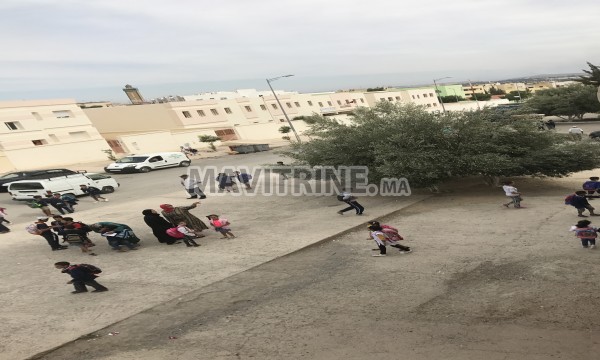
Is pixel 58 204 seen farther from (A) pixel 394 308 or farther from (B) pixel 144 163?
(A) pixel 394 308

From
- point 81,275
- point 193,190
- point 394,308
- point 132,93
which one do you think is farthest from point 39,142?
point 132,93

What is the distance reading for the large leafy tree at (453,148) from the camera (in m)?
18.1

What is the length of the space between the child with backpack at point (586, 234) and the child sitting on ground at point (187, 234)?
10106 millimetres

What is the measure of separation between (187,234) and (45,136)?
1255 inches

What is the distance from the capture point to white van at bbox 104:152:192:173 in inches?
1278

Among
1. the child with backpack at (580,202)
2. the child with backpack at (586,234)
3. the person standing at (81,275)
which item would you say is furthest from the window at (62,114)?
the child with backpack at (586,234)

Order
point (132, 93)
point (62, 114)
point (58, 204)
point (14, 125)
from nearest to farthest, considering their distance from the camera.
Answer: point (58, 204) < point (14, 125) < point (62, 114) < point (132, 93)

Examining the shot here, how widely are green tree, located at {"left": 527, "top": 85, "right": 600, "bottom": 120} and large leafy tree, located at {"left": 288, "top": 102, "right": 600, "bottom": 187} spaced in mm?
34381

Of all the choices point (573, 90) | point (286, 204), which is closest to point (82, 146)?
point (286, 204)

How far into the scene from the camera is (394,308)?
27.8 feet

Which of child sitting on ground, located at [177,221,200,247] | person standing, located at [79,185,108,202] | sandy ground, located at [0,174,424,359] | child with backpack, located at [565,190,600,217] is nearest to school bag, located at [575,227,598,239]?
child with backpack, located at [565,190,600,217]

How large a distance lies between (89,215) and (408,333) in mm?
15584

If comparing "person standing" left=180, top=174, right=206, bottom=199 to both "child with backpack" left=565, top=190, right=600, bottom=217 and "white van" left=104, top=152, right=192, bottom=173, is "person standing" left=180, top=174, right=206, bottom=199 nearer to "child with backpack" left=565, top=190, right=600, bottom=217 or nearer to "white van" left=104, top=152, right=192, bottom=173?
"white van" left=104, top=152, right=192, bottom=173

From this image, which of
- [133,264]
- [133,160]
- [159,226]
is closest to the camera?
[133,264]
